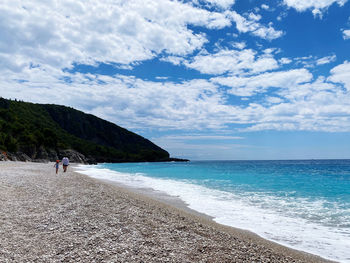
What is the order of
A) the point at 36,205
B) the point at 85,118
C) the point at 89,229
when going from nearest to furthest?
the point at 89,229 < the point at 36,205 < the point at 85,118

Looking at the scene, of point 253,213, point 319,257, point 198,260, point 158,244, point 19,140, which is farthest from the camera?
point 19,140

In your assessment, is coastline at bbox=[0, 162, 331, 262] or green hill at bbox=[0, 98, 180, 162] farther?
green hill at bbox=[0, 98, 180, 162]

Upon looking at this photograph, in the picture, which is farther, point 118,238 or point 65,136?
point 65,136

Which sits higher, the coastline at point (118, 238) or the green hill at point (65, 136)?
the green hill at point (65, 136)

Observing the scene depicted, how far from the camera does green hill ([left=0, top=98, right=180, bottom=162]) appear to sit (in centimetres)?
7688

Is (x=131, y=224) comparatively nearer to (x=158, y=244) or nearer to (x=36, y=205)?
(x=158, y=244)

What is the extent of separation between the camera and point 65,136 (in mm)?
126438

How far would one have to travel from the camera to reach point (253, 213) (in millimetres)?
12297

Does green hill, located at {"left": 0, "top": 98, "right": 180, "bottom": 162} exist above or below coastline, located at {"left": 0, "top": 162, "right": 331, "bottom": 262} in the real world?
above

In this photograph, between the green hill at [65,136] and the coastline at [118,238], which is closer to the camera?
the coastline at [118,238]

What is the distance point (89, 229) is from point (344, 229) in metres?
9.03

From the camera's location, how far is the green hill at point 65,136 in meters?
76.9

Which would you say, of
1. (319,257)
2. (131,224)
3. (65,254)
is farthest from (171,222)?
(319,257)

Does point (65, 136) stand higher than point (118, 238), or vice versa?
point (65, 136)
